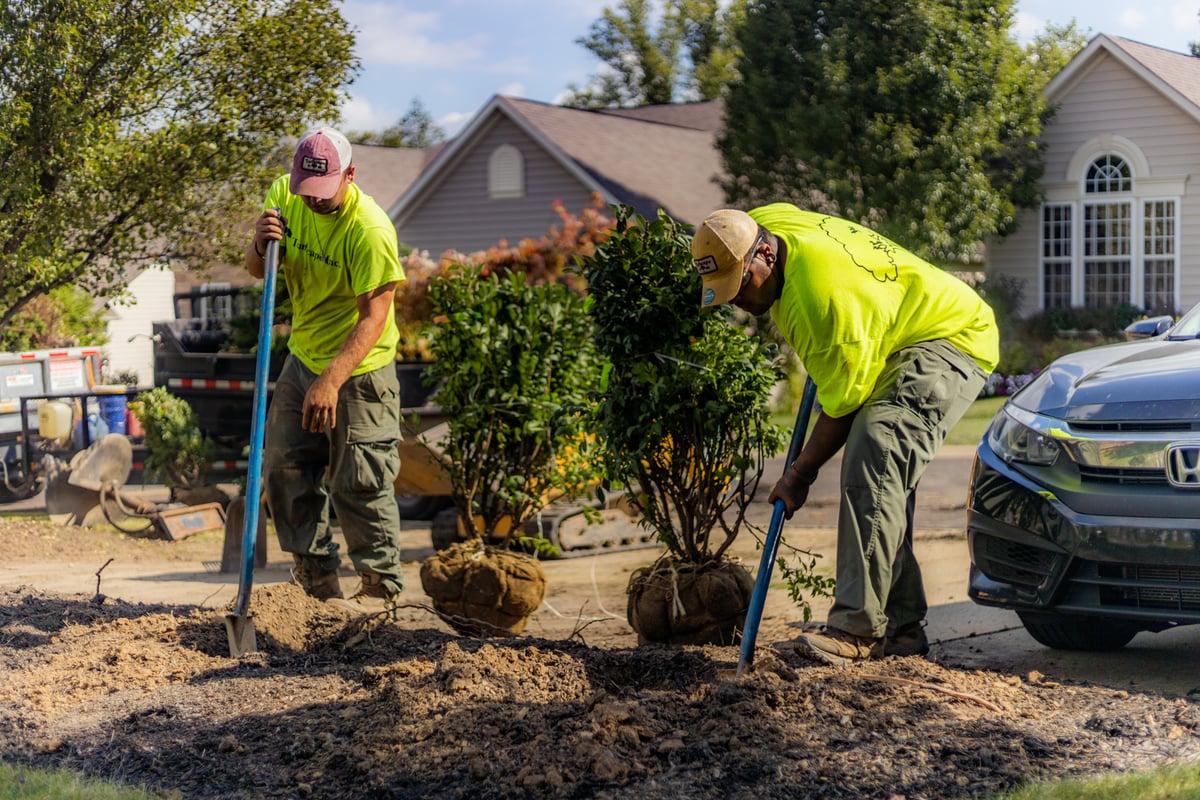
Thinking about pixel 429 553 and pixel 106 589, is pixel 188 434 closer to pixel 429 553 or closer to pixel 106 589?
pixel 429 553

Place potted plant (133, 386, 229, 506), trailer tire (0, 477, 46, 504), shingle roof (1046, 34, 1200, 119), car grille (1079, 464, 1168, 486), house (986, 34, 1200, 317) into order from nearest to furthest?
car grille (1079, 464, 1168, 486) → potted plant (133, 386, 229, 506) → trailer tire (0, 477, 46, 504) → shingle roof (1046, 34, 1200, 119) → house (986, 34, 1200, 317)

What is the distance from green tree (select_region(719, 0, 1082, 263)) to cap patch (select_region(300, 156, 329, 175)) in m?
15.4

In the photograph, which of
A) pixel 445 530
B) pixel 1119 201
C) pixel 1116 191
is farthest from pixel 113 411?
pixel 1116 191

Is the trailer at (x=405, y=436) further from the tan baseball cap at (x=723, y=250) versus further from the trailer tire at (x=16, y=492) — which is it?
the tan baseball cap at (x=723, y=250)

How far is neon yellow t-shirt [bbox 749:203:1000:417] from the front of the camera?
14.3 ft

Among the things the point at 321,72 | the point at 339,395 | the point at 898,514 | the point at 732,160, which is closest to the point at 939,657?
the point at 898,514

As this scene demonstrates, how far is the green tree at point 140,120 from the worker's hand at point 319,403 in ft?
15.8

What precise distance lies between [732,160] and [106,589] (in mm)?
16240

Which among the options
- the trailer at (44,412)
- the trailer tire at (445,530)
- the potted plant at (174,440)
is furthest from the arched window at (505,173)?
the trailer tire at (445,530)

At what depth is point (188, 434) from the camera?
35.9 feet

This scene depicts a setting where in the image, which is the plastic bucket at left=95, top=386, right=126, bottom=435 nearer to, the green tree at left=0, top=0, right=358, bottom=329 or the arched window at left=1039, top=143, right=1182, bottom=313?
the green tree at left=0, top=0, right=358, bottom=329

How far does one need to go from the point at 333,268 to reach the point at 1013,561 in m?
3.08

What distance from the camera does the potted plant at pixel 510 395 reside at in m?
5.91

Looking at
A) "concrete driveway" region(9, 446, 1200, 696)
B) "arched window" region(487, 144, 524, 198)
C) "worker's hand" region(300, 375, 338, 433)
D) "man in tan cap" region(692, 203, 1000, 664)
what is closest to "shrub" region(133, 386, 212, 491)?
"concrete driveway" region(9, 446, 1200, 696)
